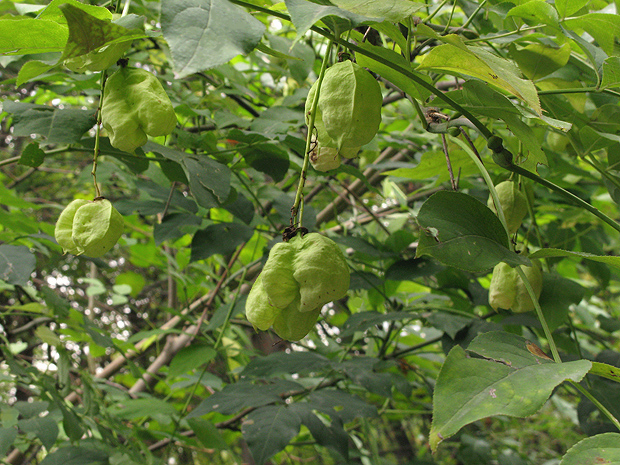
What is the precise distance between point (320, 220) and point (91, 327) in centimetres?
93

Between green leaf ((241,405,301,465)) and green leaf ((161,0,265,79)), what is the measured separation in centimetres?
75

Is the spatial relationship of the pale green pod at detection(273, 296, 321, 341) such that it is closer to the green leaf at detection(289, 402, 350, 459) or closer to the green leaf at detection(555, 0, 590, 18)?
the green leaf at detection(289, 402, 350, 459)

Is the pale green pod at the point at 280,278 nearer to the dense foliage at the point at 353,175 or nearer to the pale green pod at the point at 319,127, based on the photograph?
the dense foliage at the point at 353,175

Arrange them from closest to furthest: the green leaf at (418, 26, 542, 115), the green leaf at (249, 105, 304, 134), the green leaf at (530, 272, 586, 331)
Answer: the green leaf at (418, 26, 542, 115), the green leaf at (530, 272, 586, 331), the green leaf at (249, 105, 304, 134)

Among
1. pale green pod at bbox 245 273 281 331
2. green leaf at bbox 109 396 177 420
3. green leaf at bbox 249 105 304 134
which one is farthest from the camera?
green leaf at bbox 109 396 177 420

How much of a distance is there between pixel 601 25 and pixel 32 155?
1017mm

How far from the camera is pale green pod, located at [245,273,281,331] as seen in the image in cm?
60

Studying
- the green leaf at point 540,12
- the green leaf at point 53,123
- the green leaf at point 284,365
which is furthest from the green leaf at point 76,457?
the green leaf at point 540,12

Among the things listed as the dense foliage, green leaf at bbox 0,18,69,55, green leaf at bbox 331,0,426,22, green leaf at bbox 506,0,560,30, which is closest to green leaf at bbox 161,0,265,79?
the dense foliage

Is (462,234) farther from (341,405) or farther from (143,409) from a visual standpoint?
(143,409)

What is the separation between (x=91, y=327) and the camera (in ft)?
4.31

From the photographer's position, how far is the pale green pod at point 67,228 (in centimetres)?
72

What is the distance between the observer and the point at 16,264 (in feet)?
3.38

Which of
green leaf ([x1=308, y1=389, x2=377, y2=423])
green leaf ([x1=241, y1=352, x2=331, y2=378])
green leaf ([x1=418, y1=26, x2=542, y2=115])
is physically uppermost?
green leaf ([x1=418, y1=26, x2=542, y2=115])
